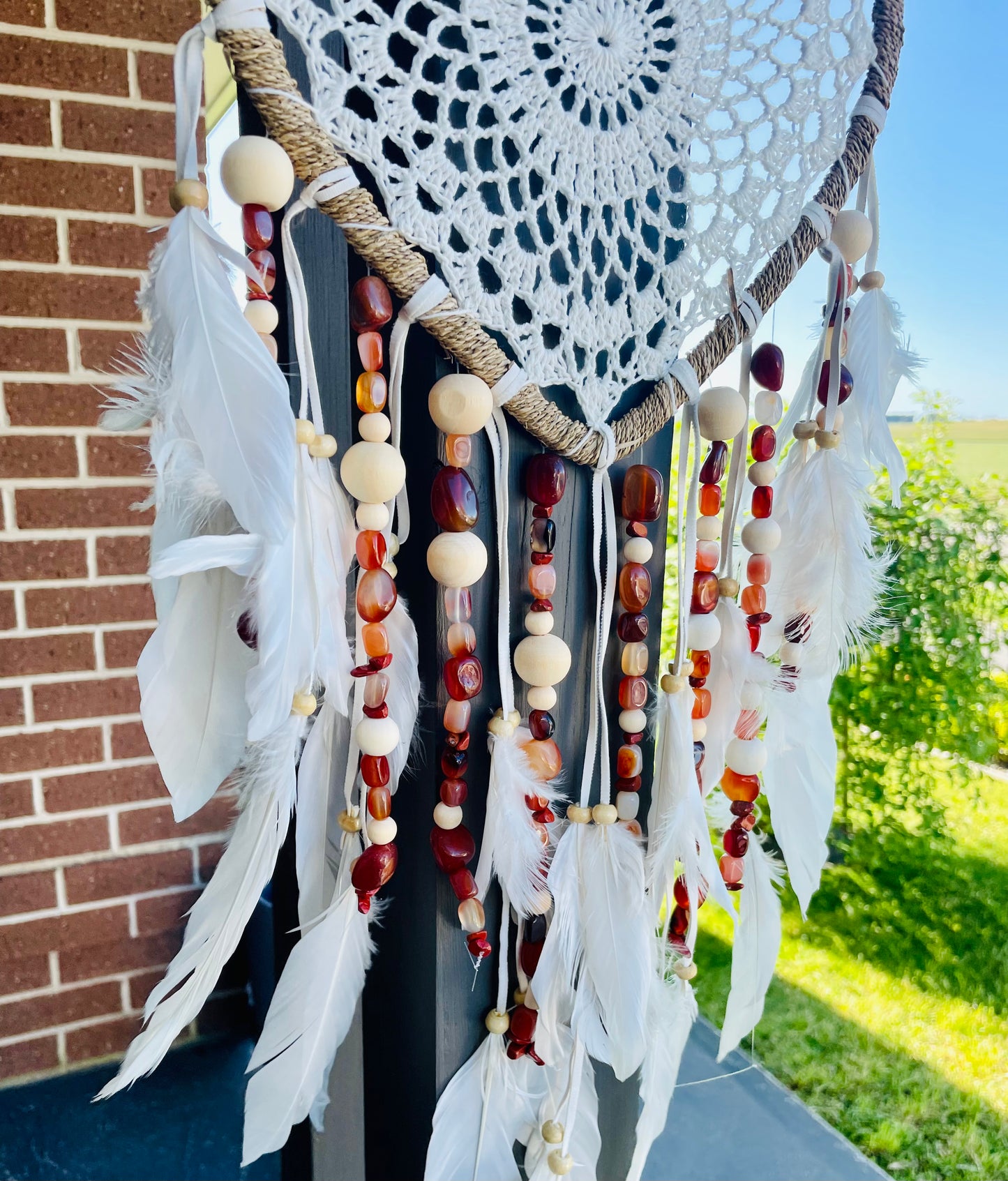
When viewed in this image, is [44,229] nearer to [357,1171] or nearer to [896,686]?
[357,1171]


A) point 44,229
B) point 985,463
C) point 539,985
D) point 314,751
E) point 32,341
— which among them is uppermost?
point 44,229

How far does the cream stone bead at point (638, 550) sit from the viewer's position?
520mm

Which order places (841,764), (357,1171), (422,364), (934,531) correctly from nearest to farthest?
1. (422,364)
2. (357,1171)
3. (934,531)
4. (841,764)

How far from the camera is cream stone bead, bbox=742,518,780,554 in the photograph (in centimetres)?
56

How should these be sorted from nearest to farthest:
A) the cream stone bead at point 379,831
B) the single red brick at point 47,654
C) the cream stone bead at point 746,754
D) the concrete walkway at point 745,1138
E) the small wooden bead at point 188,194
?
1. the small wooden bead at point 188,194
2. the cream stone bead at point 379,831
3. the cream stone bead at point 746,754
4. the concrete walkway at point 745,1138
5. the single red brick at point 47,654

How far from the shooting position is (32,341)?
109 centimetres

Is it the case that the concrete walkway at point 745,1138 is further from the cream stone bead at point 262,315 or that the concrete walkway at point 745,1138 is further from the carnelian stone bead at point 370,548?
the cream stone bead at point 262,315

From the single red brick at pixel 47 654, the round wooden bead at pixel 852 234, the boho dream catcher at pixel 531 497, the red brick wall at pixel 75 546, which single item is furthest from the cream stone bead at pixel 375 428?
the single red brick at pixel 47 654

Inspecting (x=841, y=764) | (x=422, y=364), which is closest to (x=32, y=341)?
(x=422, y=364)

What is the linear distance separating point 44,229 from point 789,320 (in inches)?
38.0

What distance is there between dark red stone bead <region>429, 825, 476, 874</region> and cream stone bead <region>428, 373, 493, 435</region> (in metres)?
0.24

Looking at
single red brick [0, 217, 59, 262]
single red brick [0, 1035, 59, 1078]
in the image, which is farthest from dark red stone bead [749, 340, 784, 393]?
single red brick [0, 1035, 59, 1078]

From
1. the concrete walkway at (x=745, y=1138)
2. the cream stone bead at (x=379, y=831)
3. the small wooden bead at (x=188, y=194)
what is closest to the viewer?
the small wooden bead at (x=188, y=194)

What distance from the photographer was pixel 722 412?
51 centimetres
